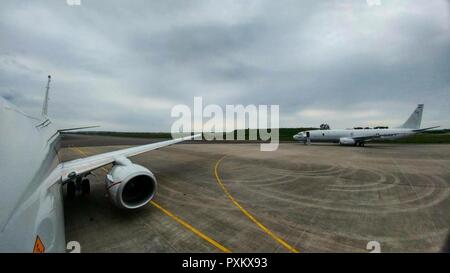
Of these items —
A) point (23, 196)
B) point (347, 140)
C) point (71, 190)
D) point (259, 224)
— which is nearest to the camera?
point (23, 196)

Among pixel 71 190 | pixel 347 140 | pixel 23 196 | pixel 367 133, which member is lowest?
pixel 71 190

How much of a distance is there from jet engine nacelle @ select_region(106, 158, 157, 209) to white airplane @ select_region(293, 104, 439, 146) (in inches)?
1333

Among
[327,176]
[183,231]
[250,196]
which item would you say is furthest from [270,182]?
[183,231]

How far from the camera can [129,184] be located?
16.6 ft

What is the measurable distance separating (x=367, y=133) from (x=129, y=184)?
36.1 metres

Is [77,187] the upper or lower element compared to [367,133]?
lower

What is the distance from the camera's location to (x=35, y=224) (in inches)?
83.4

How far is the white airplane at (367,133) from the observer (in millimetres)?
27977

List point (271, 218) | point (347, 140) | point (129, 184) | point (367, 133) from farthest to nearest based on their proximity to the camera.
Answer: point (347, 140), point (367, 133), point (271, 218), point (129, 184)

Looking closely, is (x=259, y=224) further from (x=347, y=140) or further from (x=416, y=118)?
(x=416, y=118)

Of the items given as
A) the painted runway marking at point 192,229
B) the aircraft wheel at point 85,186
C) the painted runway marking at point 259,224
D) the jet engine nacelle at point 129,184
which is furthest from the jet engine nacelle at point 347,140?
the aircraft wheel at point 85,186

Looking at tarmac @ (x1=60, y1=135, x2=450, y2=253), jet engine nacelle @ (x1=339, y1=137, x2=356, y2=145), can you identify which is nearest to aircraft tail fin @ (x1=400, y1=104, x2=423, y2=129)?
jet engine nacelle @ (x1=339, y1=137, x2=356, y2=145)

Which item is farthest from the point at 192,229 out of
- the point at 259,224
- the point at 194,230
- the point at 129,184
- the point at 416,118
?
the point at 416,118

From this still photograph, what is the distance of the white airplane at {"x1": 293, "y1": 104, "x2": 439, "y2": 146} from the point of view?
91.8 feet
